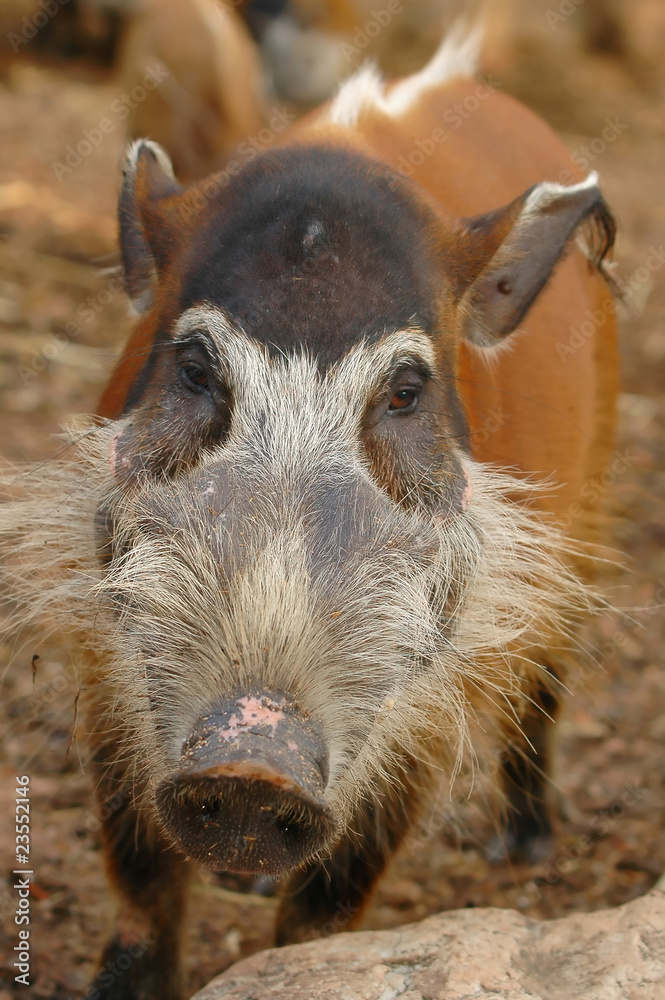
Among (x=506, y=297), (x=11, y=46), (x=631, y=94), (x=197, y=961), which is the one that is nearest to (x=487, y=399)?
(x=506, y=297)

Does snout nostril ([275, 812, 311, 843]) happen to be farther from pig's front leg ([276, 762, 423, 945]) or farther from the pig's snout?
pig's front leg ([276, 762, 423, 945])

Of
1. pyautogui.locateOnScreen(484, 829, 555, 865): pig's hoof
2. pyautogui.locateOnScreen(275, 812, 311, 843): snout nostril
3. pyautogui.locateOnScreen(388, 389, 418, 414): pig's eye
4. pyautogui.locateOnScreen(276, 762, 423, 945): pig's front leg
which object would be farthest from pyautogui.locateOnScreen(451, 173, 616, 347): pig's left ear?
pyautogui.locateOnScreen(484, 829, 555, 865): pig's hoof

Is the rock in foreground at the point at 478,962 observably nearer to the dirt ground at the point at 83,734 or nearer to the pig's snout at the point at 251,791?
the pig's snout at the point at 251,791

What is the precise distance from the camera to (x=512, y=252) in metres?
2.88

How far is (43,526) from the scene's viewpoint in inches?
119

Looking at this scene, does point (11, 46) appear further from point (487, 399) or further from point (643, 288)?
point (487, 399)

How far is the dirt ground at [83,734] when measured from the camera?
3504 millimetres

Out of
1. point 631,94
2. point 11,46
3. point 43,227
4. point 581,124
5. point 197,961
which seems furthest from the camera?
point 631,94

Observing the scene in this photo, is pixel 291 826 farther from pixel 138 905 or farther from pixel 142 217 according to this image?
pixel 142 217

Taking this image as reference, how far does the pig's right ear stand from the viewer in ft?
9.30

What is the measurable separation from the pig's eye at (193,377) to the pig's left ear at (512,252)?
0.69m

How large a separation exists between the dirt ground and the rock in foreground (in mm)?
720

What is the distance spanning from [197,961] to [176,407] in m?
1.82

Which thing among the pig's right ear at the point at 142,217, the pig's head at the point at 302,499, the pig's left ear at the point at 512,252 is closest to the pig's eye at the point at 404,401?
the pig's head at the point at 302,499
